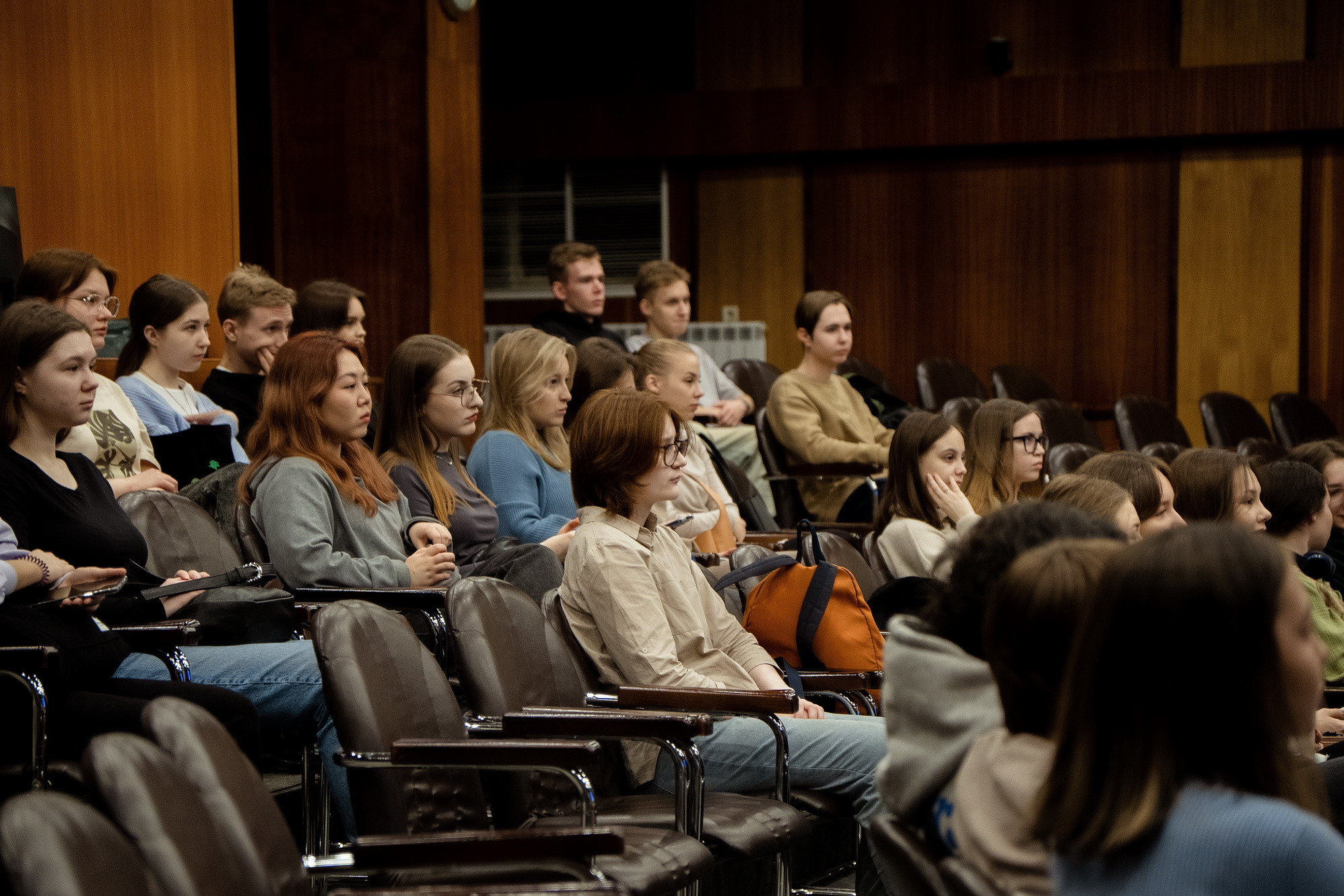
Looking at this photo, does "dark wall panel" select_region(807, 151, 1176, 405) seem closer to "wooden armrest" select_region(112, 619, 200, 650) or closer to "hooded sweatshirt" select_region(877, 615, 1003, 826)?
"wooden armrest" select_region(112, 619, 200, 650)

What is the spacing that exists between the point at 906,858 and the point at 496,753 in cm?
70

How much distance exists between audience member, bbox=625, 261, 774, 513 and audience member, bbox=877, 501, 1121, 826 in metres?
3.80

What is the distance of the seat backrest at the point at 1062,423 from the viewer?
6250 millimetres

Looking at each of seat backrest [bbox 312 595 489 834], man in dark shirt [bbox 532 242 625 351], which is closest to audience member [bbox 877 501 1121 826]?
seat backrest [bbox 312 595 489 834]

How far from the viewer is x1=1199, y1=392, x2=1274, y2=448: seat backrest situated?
6.98 metres

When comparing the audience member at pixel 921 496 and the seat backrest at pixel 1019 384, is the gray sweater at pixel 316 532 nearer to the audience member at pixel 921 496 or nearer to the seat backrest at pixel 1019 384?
the audience member at pixel 921 496

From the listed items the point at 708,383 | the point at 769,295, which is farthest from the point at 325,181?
the point at 769,295

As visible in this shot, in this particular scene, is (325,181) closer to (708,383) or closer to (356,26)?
(356,26)

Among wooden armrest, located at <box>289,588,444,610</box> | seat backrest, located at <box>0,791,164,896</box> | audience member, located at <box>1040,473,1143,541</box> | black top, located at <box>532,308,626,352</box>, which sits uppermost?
black top, located at <box>532,308,626,352</box>

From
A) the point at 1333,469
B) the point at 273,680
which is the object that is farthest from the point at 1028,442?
the point at 273,680

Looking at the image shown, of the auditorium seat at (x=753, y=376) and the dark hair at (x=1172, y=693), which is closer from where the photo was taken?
the dark hair at (x=1172, y=693)

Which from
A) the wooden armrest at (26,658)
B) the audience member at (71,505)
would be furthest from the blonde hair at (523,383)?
the wooden armrest at (26,658)

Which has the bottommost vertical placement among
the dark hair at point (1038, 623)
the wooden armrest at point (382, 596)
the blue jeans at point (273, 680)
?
the blue jeans at point (273, 680)

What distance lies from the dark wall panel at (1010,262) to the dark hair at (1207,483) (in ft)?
15.9
